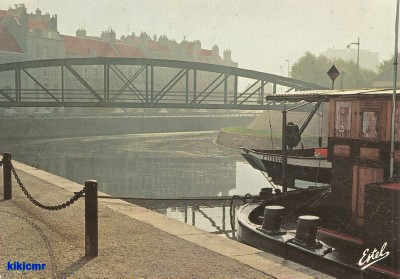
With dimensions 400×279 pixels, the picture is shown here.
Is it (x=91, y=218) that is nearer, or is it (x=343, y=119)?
(x=91, y=218)

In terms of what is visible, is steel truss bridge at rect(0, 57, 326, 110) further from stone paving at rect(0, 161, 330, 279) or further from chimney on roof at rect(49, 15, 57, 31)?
stone paving at rect(0, 161, 330, 279)

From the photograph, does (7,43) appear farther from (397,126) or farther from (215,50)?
(397,126)

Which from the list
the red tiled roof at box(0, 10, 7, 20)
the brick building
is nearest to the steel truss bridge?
the brick building

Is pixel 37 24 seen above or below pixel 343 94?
above

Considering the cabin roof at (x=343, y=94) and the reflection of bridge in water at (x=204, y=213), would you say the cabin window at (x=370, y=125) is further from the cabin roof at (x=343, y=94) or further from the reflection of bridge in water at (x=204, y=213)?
the reflection of bridge in water at (x=204, y=213)

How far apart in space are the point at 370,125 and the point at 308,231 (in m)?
2.51

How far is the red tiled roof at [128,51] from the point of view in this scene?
86.9m

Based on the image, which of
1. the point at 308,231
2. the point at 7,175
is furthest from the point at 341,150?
the point at 7,175

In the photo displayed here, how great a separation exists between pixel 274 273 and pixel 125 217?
4.08 metres

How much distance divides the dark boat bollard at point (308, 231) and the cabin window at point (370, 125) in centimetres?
208

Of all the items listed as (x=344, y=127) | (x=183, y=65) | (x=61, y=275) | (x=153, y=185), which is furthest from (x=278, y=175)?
(x=183, y=65)

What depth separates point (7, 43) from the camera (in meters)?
65.4

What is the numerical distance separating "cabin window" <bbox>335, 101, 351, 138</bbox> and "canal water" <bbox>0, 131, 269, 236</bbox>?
177 inches

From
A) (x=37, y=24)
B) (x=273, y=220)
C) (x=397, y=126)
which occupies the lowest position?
(x=273, y=220)
